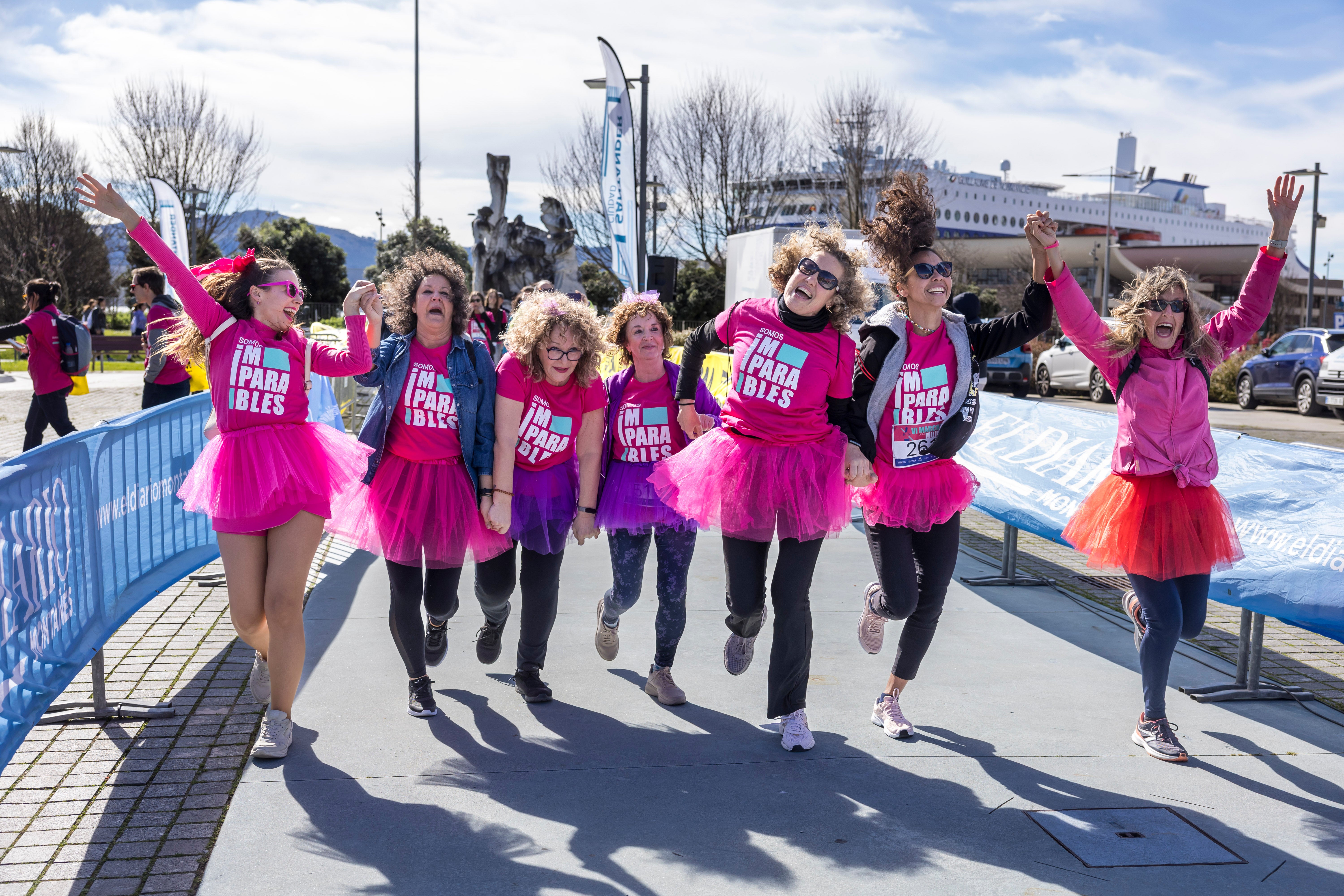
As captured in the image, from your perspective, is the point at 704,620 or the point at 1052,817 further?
the point at 704,620

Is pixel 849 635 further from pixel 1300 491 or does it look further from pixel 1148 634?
pixel 1300 491

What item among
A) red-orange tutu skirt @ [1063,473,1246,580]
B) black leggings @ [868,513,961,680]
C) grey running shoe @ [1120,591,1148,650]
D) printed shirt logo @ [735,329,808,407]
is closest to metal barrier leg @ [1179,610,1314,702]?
grey running shoe @ [1120,591,1148,650]

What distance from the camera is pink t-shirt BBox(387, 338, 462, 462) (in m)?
4.25

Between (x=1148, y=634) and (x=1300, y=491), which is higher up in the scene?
(x=1300, y=491)

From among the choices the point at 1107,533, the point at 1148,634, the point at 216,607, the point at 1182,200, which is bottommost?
the point at 216,607

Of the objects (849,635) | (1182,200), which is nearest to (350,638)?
(849,635)

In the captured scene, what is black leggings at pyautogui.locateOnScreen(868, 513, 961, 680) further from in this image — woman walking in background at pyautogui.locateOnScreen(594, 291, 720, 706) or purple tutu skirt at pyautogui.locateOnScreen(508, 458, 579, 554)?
purple tutu skirt at pyautogui.locateOnScreen(508, 458, 579, 554)

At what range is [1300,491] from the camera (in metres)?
4.79

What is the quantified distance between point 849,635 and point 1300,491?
2.32 m

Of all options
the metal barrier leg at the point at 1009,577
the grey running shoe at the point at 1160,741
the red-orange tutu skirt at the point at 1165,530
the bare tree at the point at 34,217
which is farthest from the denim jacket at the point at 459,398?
the bare tree at the point at 34,217

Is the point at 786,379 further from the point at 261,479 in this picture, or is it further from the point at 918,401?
the point at 261,479

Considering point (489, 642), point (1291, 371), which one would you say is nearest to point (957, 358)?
point (489, 642)

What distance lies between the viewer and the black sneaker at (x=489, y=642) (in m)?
4.82

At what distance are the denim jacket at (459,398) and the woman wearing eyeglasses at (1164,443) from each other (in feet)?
7.64
